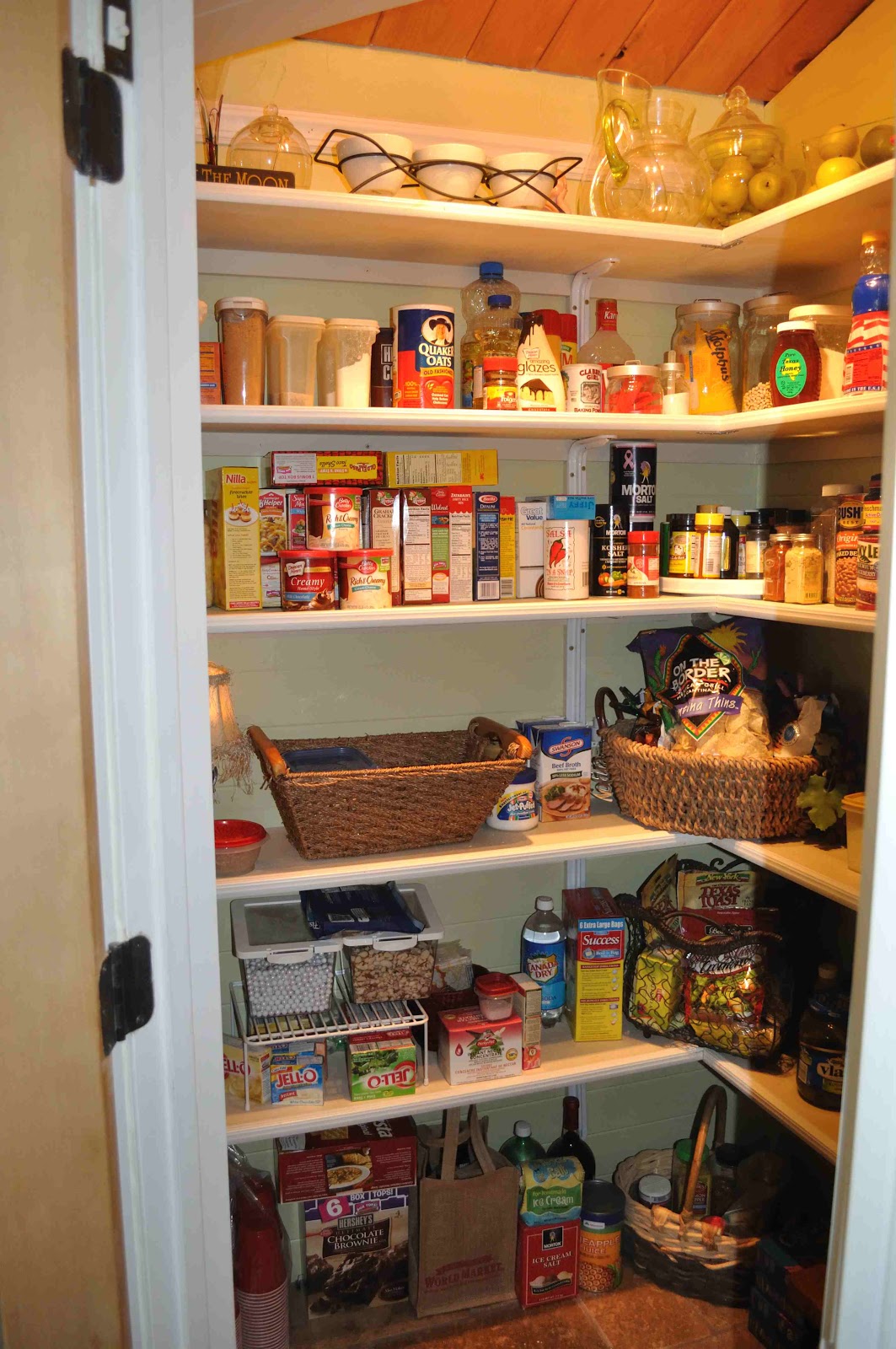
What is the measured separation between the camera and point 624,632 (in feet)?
7.52

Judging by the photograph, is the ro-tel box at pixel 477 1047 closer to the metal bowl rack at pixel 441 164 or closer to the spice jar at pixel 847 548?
the spice jar at pixel 847 548

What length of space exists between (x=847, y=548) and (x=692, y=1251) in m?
1.48

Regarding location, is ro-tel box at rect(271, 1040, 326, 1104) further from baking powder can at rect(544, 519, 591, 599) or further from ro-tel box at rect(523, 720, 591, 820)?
baking powder can at rect(544, 519, 591, 599)

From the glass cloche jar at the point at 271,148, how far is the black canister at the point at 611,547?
0.84m

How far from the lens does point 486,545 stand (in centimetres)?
192

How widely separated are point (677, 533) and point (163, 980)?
1.41m

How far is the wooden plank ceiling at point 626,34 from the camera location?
1.92 metres

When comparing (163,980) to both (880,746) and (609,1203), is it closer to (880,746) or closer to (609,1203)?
(880,746)

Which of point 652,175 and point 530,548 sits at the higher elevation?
point 652,175

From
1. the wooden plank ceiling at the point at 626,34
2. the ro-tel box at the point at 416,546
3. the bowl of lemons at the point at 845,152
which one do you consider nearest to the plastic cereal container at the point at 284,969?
the ro-tel box at the point at 416,546

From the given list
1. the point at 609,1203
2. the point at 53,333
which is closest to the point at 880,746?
the point at 53,333

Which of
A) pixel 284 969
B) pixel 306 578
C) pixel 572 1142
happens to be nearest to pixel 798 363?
pixel 306 578

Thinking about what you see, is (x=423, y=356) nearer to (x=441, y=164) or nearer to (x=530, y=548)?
(x=441, y=164)

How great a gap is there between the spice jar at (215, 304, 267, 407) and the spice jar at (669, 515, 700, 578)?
879 millimetres
